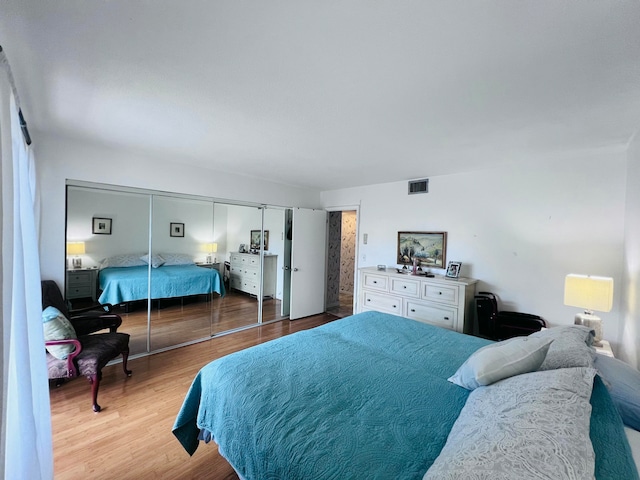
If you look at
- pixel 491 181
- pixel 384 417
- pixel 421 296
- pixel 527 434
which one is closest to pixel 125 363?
pixel 384 417

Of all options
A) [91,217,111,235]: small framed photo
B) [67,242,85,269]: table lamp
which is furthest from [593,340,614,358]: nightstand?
[67,242,85,269]: table lamp

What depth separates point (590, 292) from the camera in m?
2.19

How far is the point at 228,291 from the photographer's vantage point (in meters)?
4.16

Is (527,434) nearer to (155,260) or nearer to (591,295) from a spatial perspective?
(591,295)

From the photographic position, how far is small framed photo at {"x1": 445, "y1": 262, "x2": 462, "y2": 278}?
352 cm

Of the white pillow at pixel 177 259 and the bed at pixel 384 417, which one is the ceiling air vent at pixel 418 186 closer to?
the bed at pixel 384 417

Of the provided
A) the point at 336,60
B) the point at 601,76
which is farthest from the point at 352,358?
the point at 601,76

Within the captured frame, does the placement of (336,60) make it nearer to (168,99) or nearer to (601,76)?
(168,99)

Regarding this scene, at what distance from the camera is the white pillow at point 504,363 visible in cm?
129

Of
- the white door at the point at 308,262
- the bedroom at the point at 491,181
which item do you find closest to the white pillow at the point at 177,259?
the bedroom at the point at 491,181

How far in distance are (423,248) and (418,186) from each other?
3.14 feet

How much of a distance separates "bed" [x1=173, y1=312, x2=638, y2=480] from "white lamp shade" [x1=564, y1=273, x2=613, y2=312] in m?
1.13

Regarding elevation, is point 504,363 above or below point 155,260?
below

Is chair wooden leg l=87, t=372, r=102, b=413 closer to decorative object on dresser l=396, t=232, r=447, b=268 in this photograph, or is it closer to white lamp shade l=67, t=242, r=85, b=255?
white lamp shade l=67, t=242, r=85, b=255
